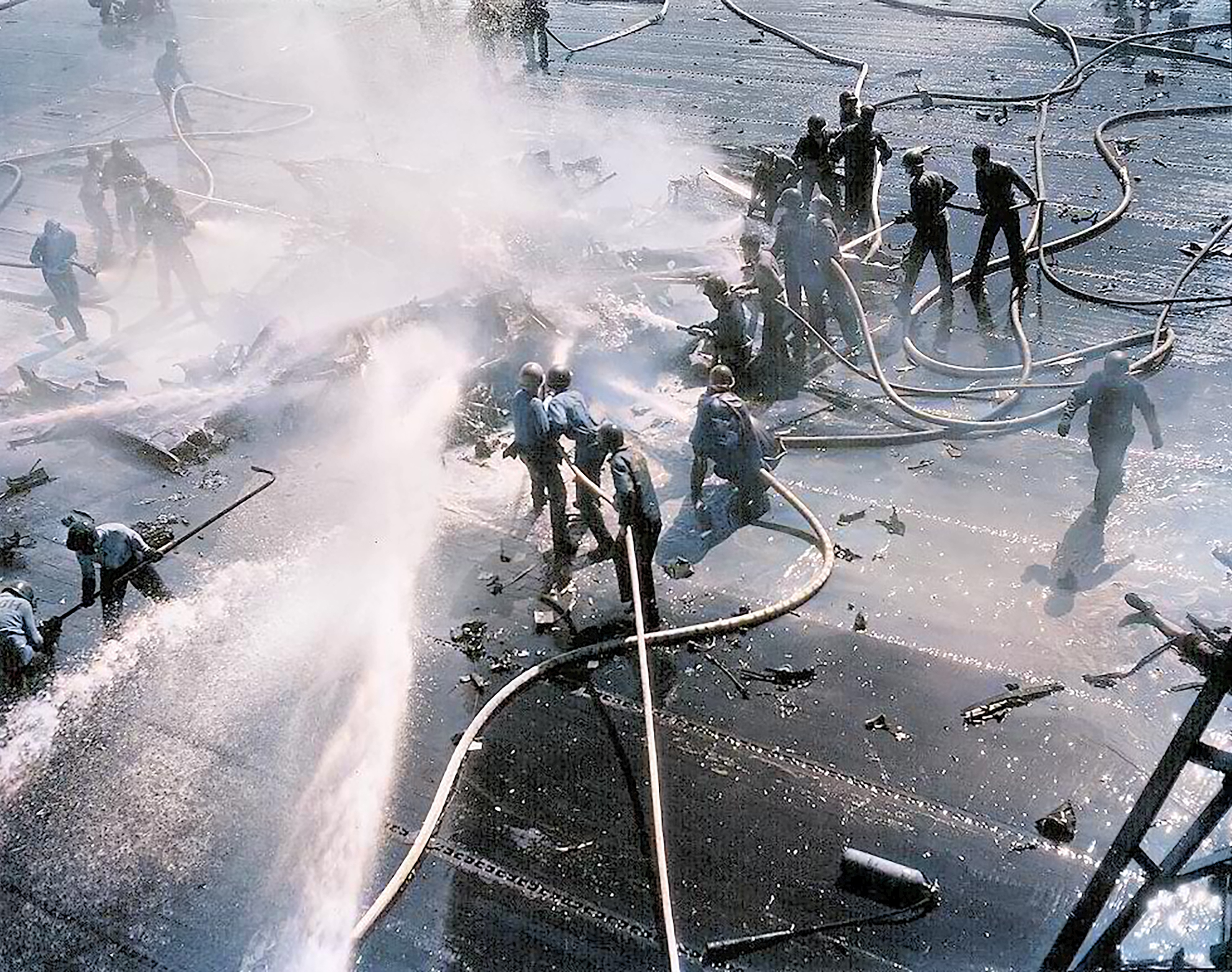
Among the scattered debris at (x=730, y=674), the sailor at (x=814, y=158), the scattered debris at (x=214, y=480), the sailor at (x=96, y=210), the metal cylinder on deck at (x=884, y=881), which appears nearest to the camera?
the metal cylinder on deck at (x=884, y=881)

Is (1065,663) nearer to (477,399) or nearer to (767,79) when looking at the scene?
(477,399)

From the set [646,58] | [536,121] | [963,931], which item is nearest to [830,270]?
[963,931]

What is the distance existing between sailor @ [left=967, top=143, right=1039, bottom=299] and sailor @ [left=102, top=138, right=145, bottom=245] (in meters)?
12.9

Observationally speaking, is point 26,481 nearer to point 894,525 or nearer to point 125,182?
point 125,182

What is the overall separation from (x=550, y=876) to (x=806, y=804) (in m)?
1.83

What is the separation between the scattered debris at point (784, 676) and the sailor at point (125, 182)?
13.2m

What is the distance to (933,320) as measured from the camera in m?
12.4

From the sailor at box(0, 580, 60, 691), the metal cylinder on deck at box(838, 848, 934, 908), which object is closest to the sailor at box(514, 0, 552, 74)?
the sailor at box(0, 580, 60, 691)

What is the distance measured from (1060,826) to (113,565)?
27.6 feet

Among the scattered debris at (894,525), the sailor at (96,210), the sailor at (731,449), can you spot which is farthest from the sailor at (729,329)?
the sailor at (96,210)

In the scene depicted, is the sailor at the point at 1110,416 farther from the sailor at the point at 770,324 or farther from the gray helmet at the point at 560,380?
the gray helmet at the point at 560,380

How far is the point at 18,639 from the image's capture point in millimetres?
7988

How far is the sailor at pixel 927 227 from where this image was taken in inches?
449

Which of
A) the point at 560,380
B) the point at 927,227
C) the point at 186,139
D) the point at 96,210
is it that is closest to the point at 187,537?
the point at 560,380
